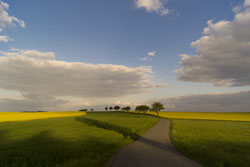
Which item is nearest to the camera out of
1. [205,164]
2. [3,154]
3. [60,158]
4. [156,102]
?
[205,164]

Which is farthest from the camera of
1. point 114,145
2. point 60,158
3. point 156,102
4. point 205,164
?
point 156,102

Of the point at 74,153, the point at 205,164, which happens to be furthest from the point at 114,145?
the point at 205,164

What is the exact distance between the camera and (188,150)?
12.1 m

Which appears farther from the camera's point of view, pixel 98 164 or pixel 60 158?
pixel 60 158

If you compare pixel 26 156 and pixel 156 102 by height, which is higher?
pixel 156 102

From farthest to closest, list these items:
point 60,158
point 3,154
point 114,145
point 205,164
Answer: point 114,145, point 3,154, point 60,158, point 205,164

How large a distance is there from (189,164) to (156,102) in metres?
89.5

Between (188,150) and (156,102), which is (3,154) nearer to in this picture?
(188,150)

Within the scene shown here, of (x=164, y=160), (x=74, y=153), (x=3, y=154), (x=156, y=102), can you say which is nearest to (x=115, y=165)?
(x=164, y=160)

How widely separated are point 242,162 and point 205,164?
9.26 feet

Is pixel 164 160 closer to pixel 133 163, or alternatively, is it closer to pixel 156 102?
pixel 133 163

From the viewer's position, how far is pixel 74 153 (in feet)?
36.9

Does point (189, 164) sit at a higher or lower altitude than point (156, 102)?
lower

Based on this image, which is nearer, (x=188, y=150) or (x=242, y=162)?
(x=242, y=162)
